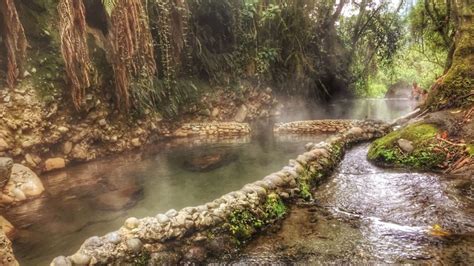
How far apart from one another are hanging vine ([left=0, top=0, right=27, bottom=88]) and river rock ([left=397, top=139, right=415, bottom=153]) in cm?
760

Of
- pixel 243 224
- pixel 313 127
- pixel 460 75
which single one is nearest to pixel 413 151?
pixel 460 75

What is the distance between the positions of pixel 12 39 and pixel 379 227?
724 centimetres

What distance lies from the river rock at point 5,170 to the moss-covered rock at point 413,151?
21.3 ft

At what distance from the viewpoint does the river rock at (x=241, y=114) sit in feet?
43.1

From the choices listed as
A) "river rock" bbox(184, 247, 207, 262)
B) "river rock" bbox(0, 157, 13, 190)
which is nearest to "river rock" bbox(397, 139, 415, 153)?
"river rock" bbox(184, 247, 207, 262)

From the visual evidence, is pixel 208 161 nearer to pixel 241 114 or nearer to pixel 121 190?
pixel 121 190

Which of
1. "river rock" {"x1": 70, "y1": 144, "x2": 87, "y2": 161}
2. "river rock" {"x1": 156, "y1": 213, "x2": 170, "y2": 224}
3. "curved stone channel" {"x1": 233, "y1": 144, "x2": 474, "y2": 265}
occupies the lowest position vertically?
"curved stone channel" {"x1": 233, "y1": 144, "x2": 474, "y2": 265}

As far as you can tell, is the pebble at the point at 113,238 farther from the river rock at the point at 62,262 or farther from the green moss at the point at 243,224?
the green moss at the point at 243,224

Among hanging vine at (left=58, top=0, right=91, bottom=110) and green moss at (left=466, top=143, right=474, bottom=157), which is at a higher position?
hanging vine at (left=58, top=0, right=91, bottom=110)

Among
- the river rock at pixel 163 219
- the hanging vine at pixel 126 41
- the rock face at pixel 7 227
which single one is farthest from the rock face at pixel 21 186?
the river rock at pixel 163 219

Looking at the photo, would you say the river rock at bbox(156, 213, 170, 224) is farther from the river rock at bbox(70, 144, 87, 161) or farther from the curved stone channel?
the river rock at bbox(70, 144, 87, 161)

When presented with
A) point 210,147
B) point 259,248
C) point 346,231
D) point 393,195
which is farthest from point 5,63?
point 393,195

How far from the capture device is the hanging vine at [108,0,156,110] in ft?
22.4

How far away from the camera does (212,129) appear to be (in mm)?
10914
